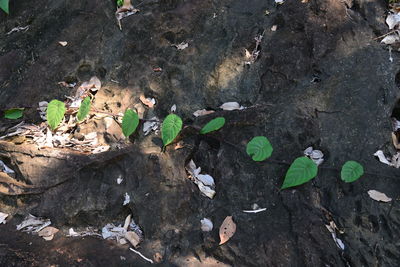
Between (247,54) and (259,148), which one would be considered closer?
(259,148)

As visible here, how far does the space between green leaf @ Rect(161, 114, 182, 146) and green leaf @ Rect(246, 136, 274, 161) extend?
0.60 m

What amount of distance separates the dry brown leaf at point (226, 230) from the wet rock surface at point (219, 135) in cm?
5

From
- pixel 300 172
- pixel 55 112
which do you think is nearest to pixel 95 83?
pixel 55 112

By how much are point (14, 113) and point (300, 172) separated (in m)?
2.87

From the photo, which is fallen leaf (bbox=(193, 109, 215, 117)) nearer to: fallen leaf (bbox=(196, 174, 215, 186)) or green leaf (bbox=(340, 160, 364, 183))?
fallen leaf (bbox=(196, 174, 215, 186))

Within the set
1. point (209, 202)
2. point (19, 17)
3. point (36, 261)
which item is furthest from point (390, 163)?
point (19, 17)

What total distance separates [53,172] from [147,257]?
1.17 m

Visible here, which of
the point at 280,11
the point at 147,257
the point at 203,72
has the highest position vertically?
the point at 280,11

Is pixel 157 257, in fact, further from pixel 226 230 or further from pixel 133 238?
pixel 226 230

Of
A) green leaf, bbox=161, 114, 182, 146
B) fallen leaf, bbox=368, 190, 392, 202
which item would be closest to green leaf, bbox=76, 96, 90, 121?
green leaf, bbox=161, 114, 182, 146

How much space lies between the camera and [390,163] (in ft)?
9.64

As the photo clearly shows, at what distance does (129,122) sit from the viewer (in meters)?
3.40

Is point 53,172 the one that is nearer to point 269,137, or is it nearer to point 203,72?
point 203,72

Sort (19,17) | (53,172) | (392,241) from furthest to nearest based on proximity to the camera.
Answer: (19,17), (53,172), (392,241)
